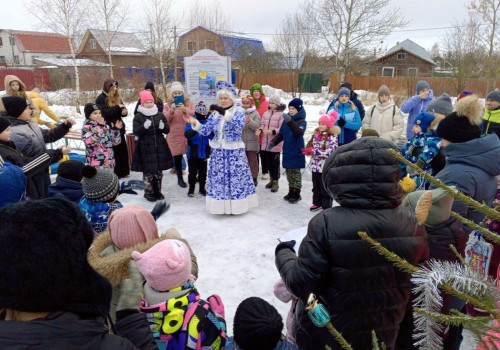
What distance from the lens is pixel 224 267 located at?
13.2 ft

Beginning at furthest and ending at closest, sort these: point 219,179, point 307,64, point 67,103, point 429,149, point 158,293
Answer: point 307,64 < point 67,103 < point 219,179 < point 429,149 < point 158,293

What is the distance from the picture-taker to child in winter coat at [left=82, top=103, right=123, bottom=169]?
5.60m

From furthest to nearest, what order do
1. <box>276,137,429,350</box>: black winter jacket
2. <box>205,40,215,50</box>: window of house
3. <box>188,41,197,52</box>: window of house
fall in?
<box>188,41,197,52</box>: window of house → <box>205,40,215,50</box>: window of house → <box>276,137,429,350</box>: black winter jacket

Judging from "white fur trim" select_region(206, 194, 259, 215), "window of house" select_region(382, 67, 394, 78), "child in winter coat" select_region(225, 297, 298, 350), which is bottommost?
"white fur trim" select_region(206, 194, 259, 215)

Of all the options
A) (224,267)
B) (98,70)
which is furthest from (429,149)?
(98,70)

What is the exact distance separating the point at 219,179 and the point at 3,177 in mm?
3201

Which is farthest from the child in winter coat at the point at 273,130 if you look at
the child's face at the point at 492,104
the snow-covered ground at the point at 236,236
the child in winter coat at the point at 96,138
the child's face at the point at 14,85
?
the child's face at the point at 14,85

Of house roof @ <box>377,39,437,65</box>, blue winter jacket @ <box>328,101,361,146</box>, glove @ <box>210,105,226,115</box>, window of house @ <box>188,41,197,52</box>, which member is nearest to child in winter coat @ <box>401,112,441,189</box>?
blue winter jacket @ <box>328,101,361,146</box>

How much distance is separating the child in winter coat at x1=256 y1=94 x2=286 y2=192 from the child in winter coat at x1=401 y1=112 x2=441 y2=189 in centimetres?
252

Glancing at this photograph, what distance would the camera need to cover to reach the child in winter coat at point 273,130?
20.8 ft

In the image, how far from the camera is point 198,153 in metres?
6.11

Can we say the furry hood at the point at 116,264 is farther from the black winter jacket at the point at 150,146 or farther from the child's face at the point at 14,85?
the child's face at the point at 14,85

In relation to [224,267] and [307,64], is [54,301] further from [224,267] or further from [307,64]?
[307,64]

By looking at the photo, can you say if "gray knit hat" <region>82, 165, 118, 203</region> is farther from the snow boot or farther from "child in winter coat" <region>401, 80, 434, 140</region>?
"child in winter coat" <region>401, 80, 434, 140</region>
